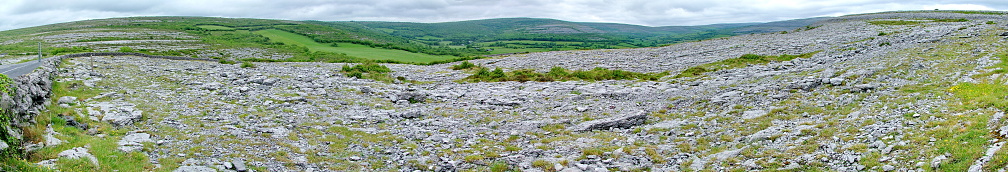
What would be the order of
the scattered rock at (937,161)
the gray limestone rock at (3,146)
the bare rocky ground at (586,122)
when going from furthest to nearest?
1. the bare rocky ground at (586,122)
2. the gray limestone rock at (3,146)
3. the scattered rock at (937,161)

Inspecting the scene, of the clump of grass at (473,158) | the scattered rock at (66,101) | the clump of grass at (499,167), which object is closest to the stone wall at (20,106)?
the scattered rock at (66,101)

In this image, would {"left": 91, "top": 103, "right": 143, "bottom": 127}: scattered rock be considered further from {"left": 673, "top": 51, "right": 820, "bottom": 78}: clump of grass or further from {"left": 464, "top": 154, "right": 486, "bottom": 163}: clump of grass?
{"left": 673, "top": 51, "right": 820, "bottom": 78}: clump of grass

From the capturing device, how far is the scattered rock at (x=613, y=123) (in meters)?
16.2

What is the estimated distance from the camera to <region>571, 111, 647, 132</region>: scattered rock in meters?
16.2

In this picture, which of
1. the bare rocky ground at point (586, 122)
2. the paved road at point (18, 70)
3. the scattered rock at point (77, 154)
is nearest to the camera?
the scattered rock at point (77, 154)

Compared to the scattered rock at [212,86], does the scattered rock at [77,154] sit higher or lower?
lower

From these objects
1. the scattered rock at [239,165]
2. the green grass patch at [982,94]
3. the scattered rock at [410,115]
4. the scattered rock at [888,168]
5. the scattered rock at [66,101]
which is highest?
the green grass patch at [982,94]

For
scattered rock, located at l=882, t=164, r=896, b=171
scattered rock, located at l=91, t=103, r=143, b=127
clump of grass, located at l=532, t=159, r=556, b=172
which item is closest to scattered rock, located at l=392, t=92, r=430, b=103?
scattered rock, located at l=91, t=103, r=143, b=127

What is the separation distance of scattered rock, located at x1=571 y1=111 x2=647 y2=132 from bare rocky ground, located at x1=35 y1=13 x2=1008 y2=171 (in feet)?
0.23

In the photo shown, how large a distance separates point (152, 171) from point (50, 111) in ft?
24.5

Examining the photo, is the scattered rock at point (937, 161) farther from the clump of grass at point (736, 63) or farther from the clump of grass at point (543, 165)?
the clump of grass at point (736, 63)

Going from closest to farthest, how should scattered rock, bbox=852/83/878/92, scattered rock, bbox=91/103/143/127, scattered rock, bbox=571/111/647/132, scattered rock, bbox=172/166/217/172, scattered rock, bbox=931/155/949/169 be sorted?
1. scattered rock, bbox=931/155/949/169
2. scattered rock, bbox=172/166/217/172
3. scattered rock, bbox=91/103/143/127
4. scattered rock, bbox=571/111/647/132
5. scattered rock, bbox=852/83/878/92

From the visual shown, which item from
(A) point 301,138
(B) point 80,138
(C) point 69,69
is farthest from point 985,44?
(C) point 69,69

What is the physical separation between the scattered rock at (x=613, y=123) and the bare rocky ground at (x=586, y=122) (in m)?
0.07
